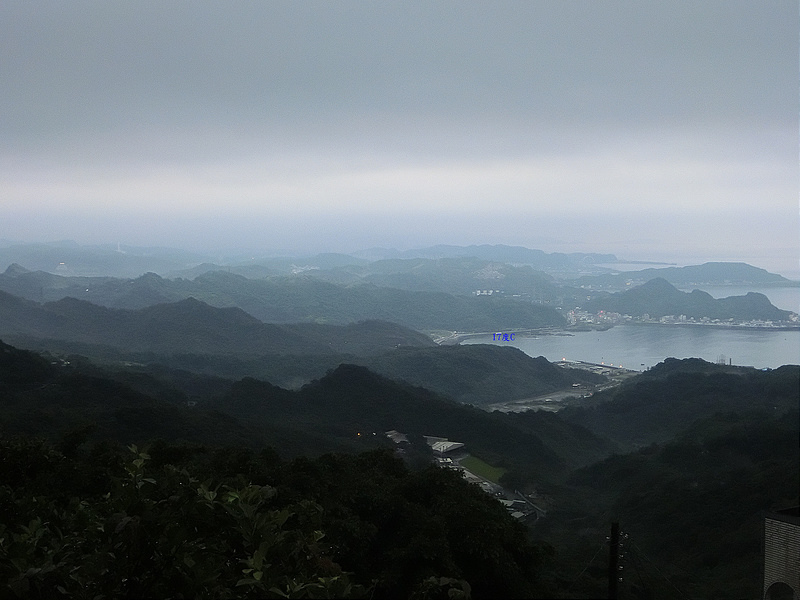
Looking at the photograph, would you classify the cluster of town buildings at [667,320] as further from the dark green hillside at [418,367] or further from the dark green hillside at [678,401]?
the dark green hillside at [678,401]

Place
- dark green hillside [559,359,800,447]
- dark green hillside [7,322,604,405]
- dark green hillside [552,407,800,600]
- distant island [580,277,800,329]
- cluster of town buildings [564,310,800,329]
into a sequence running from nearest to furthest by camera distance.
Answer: dark green hillside [552,407,800,600] → dark green hillside [559,359,800,447] → dark green hillside [7,322,604,405] → cluster of town buildings [564,310,800,329] → distant island [580,277,800,329]

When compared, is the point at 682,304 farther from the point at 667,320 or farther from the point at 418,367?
the point at 418,367

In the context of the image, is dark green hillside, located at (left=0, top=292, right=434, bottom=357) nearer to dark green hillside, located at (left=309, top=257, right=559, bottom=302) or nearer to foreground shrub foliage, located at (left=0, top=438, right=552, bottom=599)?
dark green hillside, located at (left=309, top=257, right=559, bottom=302)

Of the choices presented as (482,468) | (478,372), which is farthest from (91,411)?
(478,372)

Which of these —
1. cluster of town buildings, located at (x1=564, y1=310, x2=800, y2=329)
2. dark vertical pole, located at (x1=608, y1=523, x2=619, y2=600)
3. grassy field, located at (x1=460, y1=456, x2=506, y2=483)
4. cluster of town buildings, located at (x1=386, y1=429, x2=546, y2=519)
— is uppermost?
dark vertical pole, located at (x1=608, y1=523, x2=619, y2=600)

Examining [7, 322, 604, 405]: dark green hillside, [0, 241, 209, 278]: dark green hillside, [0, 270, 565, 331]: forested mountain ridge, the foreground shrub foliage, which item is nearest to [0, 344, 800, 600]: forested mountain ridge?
the foreground shrub foliage

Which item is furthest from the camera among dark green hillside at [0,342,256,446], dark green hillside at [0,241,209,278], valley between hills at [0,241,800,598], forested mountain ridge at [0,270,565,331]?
dark green hillside at [0,241,209,278]

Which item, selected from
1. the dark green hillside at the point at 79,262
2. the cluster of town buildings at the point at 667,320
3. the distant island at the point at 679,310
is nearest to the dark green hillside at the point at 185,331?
the cluster of town buildings at the point at 667,320
